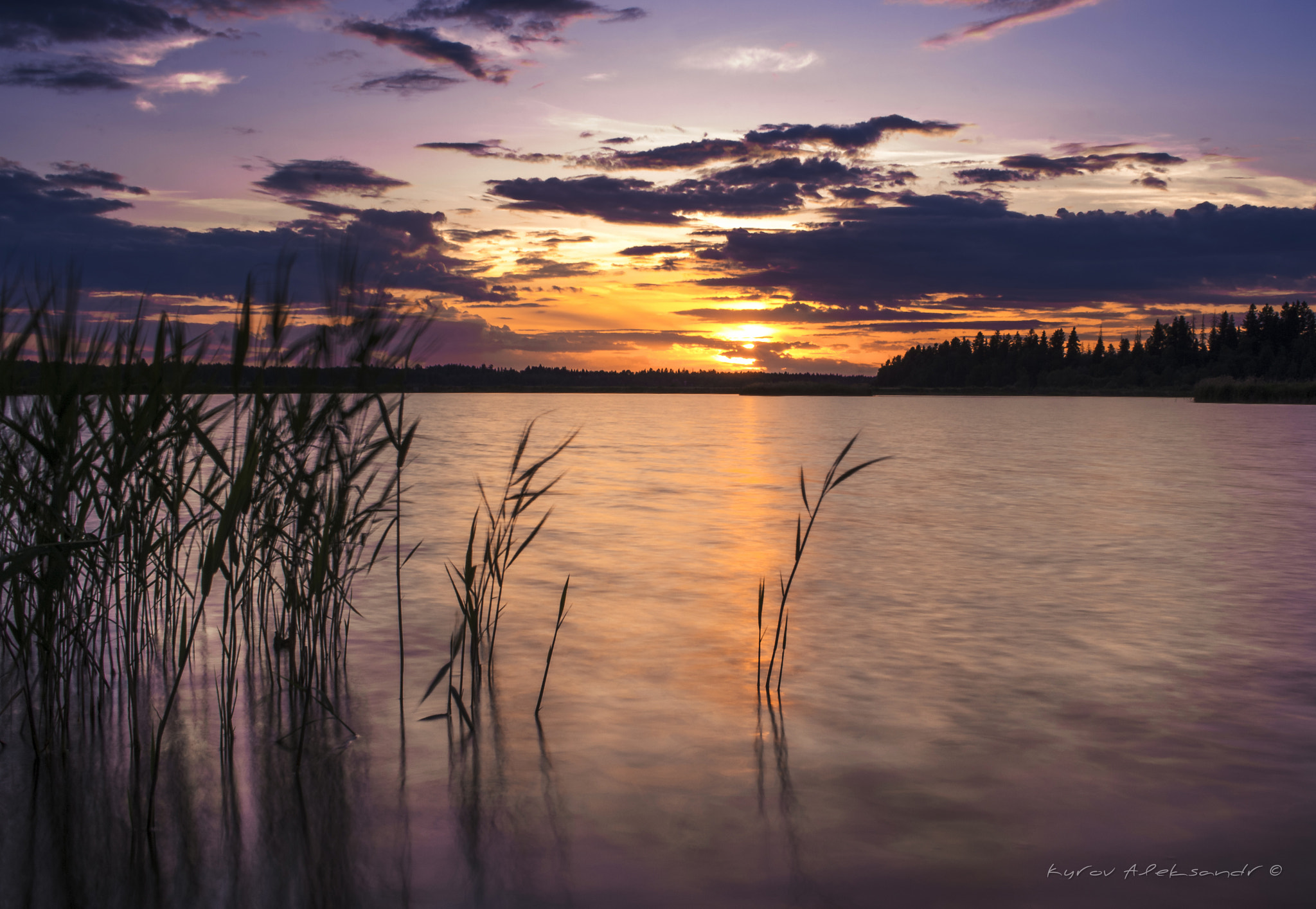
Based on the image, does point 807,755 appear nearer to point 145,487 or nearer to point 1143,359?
point 145,487

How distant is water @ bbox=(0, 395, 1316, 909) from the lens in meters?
3.32

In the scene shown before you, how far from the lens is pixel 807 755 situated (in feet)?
14.8

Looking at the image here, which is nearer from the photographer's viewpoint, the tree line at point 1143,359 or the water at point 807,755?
the water at point 807,755

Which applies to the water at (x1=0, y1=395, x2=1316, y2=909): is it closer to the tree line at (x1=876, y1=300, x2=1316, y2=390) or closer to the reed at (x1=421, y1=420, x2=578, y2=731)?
the reed at (x1=421, y1=420, x2=578, y2=731)

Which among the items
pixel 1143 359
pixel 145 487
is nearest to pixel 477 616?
pixel 145 487

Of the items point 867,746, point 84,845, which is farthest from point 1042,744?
point 84,845

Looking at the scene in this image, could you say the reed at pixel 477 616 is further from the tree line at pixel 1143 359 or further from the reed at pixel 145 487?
the tree line at pixel 1143 359

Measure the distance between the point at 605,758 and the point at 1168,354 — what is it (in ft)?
474

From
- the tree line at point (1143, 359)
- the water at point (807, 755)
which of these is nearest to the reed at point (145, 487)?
the water at point (807, 755)

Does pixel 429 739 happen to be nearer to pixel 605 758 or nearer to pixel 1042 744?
pixel 605 758

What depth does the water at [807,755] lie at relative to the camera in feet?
10.9

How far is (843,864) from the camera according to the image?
11.3ft

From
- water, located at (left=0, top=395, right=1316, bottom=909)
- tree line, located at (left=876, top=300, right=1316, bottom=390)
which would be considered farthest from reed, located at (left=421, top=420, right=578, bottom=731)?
tree line, located at (left=876, top=300, right=1316, bottom=390)

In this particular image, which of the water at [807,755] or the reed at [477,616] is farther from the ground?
the reed at [477,616]
